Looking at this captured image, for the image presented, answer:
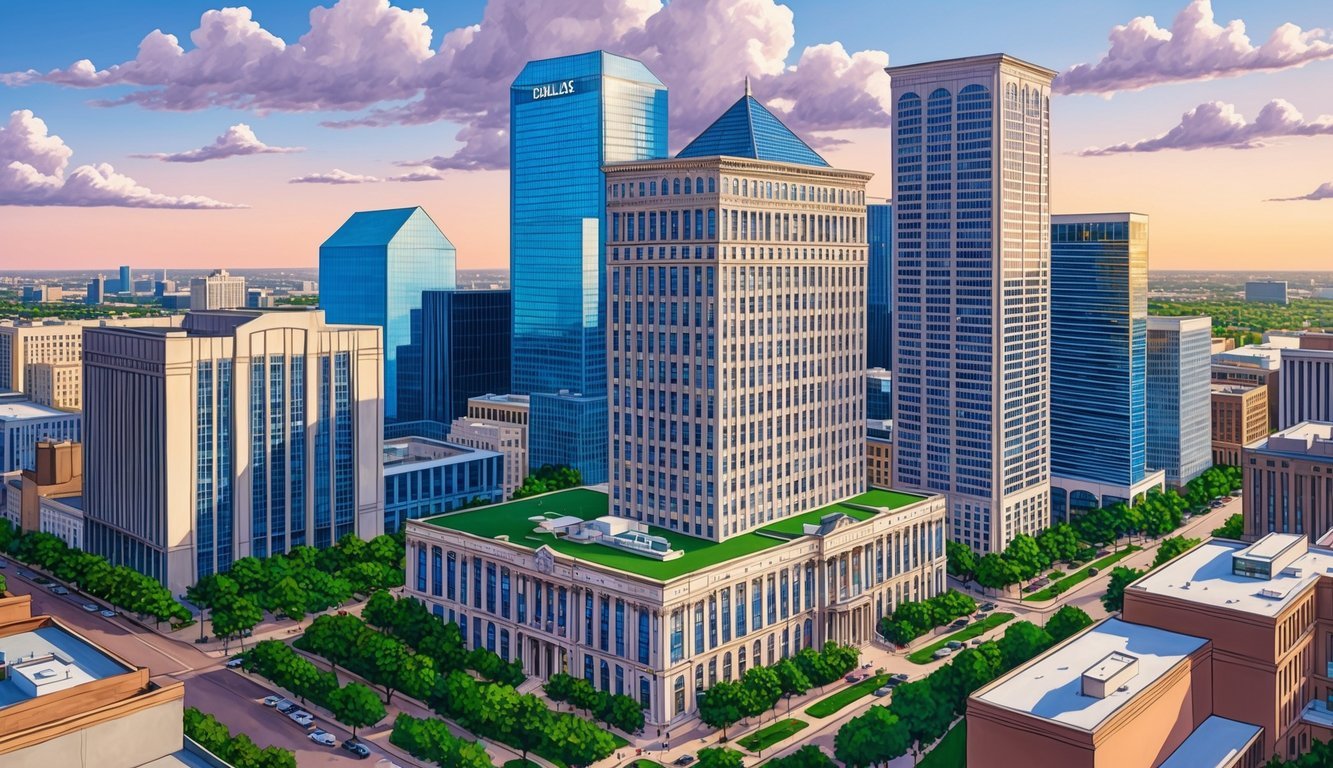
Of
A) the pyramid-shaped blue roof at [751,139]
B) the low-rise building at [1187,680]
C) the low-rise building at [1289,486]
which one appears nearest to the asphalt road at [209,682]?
the low-rise building at [1187,680]

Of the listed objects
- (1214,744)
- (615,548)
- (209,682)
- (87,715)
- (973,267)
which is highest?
(973,267)

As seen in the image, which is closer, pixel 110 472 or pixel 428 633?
pixel 428 633

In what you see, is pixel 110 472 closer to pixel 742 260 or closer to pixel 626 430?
pixel 626 430

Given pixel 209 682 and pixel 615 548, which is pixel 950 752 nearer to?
pixel 615 548

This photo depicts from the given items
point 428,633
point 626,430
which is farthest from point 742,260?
point 428,633

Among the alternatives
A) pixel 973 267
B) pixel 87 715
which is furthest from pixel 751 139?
pixel 87 715

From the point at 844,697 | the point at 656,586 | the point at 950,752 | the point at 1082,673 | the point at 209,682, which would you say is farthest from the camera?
the point at 209,682

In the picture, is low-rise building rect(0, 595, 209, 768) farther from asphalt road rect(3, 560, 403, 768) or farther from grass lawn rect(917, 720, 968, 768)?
grass lawn rect(917, 720, 968, 768)
